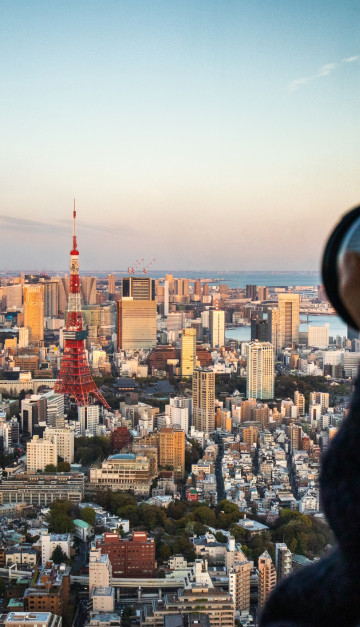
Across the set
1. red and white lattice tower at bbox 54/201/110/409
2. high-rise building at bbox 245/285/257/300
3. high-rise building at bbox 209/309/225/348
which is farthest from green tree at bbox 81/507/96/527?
high-rise building at bbox 209/309/225/348

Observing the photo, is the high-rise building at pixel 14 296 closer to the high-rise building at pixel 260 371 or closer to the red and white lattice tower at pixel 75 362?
the red and white lattice tower at pixel 75 362

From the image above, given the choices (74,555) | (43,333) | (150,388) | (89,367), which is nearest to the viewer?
(74,555)

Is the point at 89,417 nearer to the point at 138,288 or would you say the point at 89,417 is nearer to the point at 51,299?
the point at 138,288

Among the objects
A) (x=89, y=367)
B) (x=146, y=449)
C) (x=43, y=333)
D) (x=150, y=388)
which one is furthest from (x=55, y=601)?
(x=43, y=333)

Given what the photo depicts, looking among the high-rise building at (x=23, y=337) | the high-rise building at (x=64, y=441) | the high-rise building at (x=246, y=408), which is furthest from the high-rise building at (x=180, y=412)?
the high-rise building at (x=23, y=337)

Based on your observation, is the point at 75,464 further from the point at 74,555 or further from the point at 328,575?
the point at 328,575
